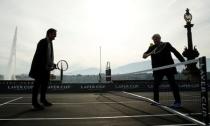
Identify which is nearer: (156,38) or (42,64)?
(42,64)

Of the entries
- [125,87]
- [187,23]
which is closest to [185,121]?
[125,87]

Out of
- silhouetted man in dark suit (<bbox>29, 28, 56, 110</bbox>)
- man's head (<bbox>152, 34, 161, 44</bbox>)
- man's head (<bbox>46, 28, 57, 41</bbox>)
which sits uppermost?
man's head (<bbox>46, 28, 57, 41</bbox>)

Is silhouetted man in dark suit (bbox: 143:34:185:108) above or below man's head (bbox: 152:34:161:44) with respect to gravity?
below

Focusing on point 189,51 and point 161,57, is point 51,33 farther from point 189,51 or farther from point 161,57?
point 189,51

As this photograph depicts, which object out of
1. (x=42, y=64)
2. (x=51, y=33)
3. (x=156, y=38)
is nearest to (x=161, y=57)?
(x=156, y=38)

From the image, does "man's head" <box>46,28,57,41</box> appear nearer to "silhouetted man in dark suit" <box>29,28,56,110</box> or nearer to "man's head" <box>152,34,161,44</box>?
"silhouetted man in dark suit" <box>29,28,56,110</box>

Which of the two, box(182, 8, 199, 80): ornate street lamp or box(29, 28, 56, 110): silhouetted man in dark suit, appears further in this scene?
box(182, 8, 199, 80): ornate street lamp

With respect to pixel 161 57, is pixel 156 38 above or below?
above

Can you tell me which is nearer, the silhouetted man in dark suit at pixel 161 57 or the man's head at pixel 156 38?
the silhouetted man in dark suit at pixel 161 57

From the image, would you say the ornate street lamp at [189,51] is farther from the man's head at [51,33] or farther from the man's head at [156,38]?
the man's head at [51,33]

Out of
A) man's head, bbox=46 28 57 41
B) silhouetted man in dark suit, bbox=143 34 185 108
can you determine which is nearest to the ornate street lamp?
silhouetted man in dark suit, bbox=143 34 185 108

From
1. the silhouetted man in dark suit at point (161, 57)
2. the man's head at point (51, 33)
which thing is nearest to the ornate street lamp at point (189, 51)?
the silhouetted man in dark suit at point (161, 57)

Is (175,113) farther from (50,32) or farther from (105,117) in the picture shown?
(50,32)

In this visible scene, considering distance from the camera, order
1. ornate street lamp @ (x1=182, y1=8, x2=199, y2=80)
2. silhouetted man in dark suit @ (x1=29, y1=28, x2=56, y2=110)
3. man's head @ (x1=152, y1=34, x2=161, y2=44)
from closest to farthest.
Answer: silhouetted man in dark suit @ (x1=29, y1=28, x2=56, y2=110)
man's head @ (x1=152, y1=34, x2=161, y2=44)
ornate street lamp @ (x1=182, y1=8, x2=199, y2=80)
